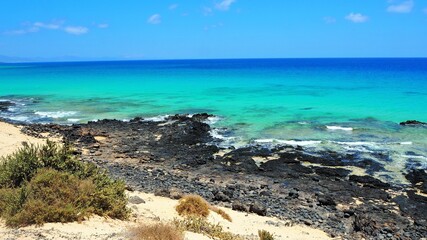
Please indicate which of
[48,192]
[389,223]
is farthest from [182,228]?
[389,223]

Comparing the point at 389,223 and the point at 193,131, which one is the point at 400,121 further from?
the point at 389,223

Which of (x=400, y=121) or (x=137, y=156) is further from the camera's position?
(x=400, y=121)

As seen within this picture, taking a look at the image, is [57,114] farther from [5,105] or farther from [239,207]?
[239,207]

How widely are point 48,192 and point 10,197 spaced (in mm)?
935

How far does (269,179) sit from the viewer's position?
66.3 feet

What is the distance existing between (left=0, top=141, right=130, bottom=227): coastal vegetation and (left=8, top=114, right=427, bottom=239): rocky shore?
4750 millimetres

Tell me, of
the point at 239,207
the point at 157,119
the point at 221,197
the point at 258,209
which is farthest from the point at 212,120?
the point at 258,209

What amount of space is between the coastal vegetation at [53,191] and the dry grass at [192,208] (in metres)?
2.15

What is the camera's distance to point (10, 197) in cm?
1002

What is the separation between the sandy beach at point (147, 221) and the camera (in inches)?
354

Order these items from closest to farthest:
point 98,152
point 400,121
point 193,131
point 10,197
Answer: point 10,197, point 98,152, point 193,131, point 400,121

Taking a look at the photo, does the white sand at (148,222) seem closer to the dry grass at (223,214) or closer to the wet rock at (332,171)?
the dry grass at (223,214)

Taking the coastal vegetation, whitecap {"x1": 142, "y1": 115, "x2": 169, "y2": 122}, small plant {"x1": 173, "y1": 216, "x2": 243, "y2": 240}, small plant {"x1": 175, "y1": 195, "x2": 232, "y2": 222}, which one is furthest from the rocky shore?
whitecap {"x1": 142, "y1": 115, "x2": 169, "y2": 122}

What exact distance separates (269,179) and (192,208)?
309 inches
